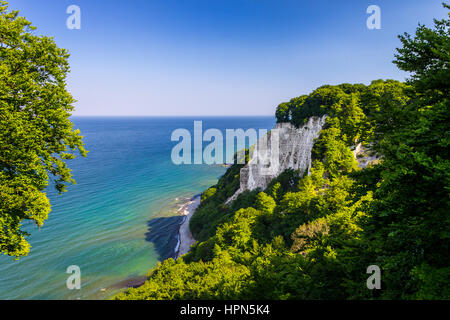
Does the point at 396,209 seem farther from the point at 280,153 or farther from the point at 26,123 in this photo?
the point at 280,153

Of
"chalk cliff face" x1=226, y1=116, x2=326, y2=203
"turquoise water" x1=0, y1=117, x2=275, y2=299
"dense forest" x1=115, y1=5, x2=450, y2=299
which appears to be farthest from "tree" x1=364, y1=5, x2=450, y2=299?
"turquoise water" x1=0, y1=117, x2=275, y2=299

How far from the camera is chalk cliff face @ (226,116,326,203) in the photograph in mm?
43625

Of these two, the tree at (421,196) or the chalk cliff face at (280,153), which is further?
the chalk cliff face at (280,153)

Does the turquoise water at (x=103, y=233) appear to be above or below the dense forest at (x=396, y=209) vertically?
below

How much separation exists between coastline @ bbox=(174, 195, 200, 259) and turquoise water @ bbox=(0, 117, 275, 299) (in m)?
1.77

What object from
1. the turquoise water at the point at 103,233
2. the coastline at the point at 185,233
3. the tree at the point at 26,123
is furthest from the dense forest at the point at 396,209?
the turquoise water at the point at 103,233

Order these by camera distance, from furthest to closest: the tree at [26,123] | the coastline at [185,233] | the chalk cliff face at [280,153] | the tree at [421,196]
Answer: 1. the coastline at [185,233]
2. the chalk cliff face at [280,153]
3. the tree at [26,123]
4. the tree at [421,196]

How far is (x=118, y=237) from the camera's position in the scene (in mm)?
56938

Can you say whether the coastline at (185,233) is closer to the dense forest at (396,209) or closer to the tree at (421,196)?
the dense forest at (396,209)

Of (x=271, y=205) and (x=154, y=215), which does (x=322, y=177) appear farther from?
(x=154, y=215)

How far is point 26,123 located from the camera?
36.7 ft

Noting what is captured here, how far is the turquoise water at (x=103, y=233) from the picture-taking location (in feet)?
136

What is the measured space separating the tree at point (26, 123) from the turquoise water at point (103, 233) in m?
34.8
